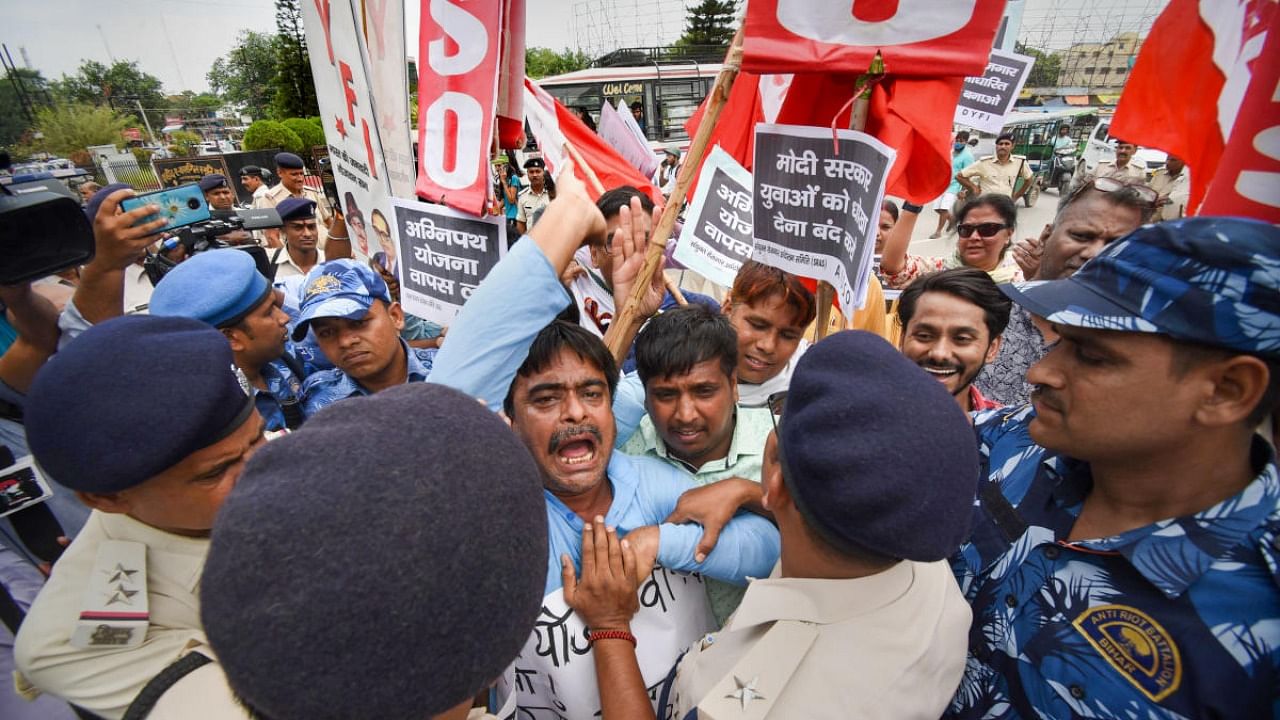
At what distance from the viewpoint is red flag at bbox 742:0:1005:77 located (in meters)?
1.75

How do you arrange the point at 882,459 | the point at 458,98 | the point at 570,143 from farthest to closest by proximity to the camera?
the point at 570,143
the point at 458,98
the point at 882,459

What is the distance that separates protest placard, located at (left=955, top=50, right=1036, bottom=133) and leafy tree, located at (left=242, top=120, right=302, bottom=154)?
898 inches

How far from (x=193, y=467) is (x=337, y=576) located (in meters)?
0.98

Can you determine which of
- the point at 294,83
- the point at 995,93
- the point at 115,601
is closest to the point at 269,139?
the point at 294,83

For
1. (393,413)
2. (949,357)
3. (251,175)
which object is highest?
(393,413)

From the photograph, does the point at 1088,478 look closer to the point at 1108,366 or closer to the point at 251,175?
the point at 1108,366

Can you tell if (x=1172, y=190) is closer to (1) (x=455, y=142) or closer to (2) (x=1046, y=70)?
(1) (x=455, y=142)

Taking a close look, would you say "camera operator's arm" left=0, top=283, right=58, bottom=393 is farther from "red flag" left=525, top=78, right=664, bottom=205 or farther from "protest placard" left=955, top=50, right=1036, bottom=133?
"protest placard" left=955, top=50, right=1036, bottom=133

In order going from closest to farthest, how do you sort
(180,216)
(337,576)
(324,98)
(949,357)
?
1. (337,576)
2. (949,357)
3. (180,216)
4. (324,98)

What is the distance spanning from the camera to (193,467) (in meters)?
1.24

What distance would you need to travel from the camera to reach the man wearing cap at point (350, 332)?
2.52 m

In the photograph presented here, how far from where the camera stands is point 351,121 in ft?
9.96

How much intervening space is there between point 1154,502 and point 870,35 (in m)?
1.59

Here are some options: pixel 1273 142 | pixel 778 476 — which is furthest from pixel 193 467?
pixel 1273 142
